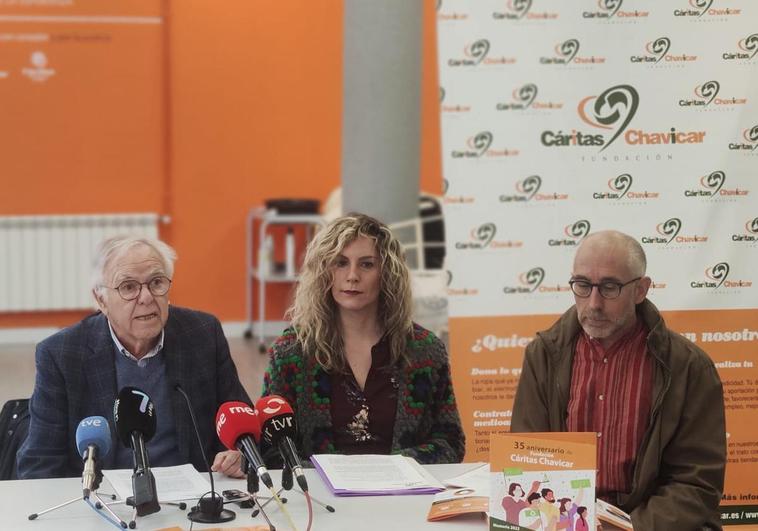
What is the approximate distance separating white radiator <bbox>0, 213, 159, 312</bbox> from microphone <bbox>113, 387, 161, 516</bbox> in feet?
19.7

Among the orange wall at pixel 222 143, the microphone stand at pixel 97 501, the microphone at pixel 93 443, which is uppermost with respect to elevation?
the orange wall at pixel 222 143

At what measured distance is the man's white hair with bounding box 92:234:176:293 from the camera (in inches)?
117

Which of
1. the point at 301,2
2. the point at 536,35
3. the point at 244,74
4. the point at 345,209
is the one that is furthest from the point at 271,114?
the point at 536,35

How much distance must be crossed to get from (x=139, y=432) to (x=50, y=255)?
620 centimetres

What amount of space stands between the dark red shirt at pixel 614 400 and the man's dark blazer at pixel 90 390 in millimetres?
1077

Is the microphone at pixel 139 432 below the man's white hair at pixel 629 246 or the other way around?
below

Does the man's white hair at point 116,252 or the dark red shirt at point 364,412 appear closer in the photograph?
the man's white hair at point 116,252

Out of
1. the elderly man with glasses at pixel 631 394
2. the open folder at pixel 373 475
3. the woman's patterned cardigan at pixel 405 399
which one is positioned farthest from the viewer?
the woman's patterned cardigan at pixel 405 399

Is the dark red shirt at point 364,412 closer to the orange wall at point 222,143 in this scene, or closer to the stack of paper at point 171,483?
the stack of paper at point 171,483

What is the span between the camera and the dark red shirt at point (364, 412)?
3146 millimetres

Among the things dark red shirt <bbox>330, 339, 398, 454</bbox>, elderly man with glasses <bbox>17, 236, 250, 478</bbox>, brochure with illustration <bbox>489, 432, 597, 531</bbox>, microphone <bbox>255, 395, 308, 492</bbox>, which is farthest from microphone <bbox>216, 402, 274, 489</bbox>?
dark red shirt <bbox>330, 339, 398, 454</bbox>

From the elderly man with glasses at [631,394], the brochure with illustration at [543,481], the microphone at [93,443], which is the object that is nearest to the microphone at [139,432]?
the microphone at [93,443]

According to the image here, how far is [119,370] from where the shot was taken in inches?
118

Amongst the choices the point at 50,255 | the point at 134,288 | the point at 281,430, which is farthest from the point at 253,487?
the point at 50,255
